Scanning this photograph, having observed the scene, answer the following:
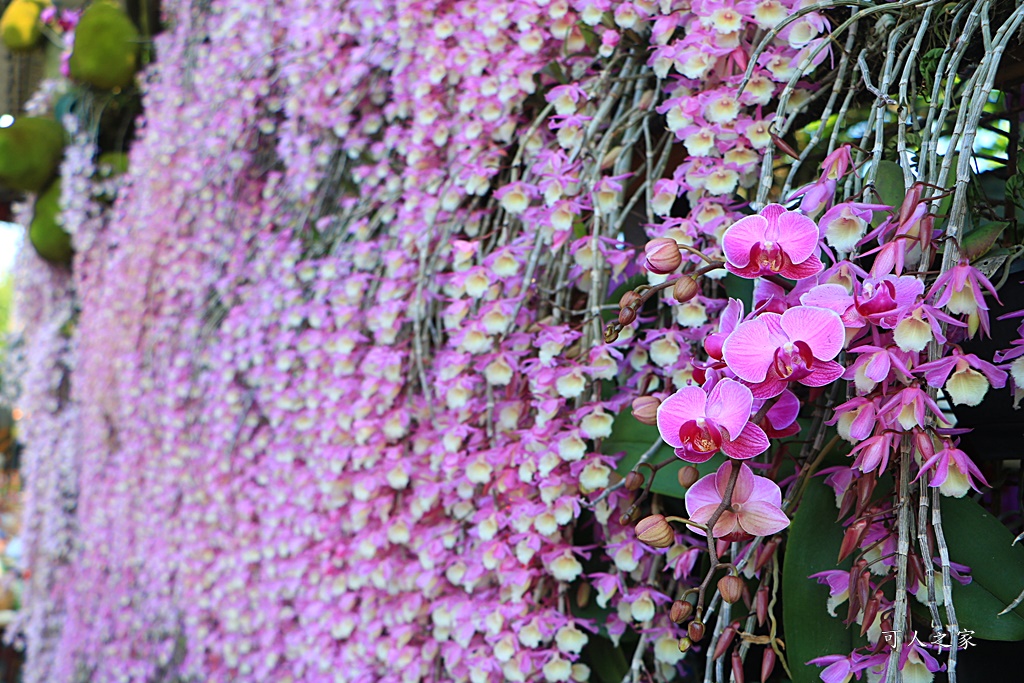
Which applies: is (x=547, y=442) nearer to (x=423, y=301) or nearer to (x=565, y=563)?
(x=565, y=563)

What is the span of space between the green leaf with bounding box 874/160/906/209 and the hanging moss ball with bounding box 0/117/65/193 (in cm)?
257

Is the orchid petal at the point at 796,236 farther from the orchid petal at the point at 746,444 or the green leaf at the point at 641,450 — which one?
the green leaf at the point at 641,450

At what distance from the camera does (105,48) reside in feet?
7.36

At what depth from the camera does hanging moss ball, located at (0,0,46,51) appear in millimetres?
2730

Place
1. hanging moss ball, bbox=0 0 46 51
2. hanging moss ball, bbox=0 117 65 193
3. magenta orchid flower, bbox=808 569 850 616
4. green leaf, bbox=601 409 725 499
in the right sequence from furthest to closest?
hanging moss ball, bbox=0 0 46 51 < hanging moss ball, bbox=0 117 65 193 < green leaf, bbox=601 409 725 499 < magenta orchid flower, bbox=808 569 850 616

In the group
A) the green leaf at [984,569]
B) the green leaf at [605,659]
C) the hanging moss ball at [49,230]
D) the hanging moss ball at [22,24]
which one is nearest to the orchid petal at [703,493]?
the green leaf at [984,569]

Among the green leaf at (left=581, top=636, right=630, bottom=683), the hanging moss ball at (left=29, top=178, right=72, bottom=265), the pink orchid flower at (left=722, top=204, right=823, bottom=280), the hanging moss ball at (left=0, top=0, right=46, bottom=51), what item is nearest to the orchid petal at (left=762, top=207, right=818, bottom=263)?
the pink orchid flower at (left=722, top=204, right=823, bottom=280)

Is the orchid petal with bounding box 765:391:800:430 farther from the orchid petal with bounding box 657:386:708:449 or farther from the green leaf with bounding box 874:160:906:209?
the green leaf with bounding box 874:160:906:209

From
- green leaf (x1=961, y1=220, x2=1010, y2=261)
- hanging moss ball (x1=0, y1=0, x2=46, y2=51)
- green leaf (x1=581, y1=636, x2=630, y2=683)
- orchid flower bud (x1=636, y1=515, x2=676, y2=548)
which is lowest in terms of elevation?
green leaf (x1=581, y1=636, x2=630, y2=683)

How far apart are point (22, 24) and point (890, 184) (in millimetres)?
3077

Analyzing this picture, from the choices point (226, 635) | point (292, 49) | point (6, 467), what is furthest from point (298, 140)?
point (6, 467)

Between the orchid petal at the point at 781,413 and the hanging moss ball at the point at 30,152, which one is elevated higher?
the orchid petal at the point at 781,413

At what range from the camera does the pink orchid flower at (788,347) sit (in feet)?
1.58

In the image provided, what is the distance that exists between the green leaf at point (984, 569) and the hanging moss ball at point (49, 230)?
8.56 feet
